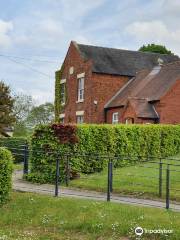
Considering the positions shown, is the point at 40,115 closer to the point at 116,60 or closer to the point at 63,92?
the point at 63,92

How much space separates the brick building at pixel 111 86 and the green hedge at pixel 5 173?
67.1 feet

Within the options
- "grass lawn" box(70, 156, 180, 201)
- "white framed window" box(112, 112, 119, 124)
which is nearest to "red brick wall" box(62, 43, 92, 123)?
"white framed window" box(112, 112, 119, 124)

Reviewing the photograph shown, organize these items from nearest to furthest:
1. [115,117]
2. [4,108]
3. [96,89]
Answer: [4,108]
[115,117]
[96,89]

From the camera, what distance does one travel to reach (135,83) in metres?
42.5

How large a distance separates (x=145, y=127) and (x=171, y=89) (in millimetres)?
9541

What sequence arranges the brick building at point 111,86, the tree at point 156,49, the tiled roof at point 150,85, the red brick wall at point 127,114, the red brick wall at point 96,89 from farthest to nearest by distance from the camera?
the tree at point 156,49 < the red brick wall at point 96,89 < the tiled roof at point 150,85 < the brick building at point 111,86 < the red brick wall at point 127,114

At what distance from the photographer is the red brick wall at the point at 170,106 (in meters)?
36.3

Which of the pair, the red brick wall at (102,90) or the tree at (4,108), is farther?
the red brick wall at (102,90)

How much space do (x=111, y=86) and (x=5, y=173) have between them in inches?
1116

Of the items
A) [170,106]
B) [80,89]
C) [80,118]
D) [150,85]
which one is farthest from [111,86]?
[170,106]

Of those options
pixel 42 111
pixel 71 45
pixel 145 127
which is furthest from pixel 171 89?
pixel 42 111

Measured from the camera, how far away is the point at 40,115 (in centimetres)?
7588

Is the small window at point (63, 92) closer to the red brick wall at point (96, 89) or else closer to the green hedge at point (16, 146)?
the red brick wall at point (96, 89)

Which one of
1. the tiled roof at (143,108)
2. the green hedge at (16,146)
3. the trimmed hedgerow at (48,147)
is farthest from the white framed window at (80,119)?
the trimmed hedgerow at (48,147)
